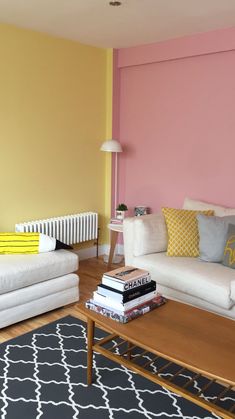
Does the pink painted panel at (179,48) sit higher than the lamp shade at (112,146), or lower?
higher

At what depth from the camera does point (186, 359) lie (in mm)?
1927

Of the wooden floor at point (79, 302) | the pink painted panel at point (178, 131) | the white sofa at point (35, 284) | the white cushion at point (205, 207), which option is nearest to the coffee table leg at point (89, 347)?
the wooden floor at point (79, 302)

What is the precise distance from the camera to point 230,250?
10.7 feet

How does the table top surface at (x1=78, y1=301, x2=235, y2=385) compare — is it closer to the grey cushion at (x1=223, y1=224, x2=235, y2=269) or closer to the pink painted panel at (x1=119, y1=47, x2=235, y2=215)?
the grey cushion at (x1=223, y1=224, x2=235, y2=269)

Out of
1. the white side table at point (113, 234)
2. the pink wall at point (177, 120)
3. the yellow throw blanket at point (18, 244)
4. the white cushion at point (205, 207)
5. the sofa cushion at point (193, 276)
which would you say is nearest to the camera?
the sofa cushion at point (193, 276)

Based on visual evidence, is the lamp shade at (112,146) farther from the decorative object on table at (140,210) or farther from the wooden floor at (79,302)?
the wooden floor at (79,302)

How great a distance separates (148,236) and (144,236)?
0.04 meters

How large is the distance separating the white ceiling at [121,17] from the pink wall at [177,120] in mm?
250

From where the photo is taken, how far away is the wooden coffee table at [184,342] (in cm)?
188

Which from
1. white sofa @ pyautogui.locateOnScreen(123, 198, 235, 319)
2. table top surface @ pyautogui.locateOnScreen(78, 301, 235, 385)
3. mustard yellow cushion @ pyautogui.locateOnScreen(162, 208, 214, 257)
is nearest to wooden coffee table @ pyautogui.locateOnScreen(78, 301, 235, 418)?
table top surface @ pyautogui.locateOnScreen(78, 301, 235, 385)

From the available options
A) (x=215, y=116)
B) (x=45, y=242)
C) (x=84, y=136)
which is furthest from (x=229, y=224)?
(x=84, y=136)

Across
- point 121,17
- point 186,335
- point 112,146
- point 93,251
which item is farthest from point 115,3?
point 93,251

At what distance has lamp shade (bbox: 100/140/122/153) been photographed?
4.46m

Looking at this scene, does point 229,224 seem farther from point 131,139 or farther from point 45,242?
point 131,139
